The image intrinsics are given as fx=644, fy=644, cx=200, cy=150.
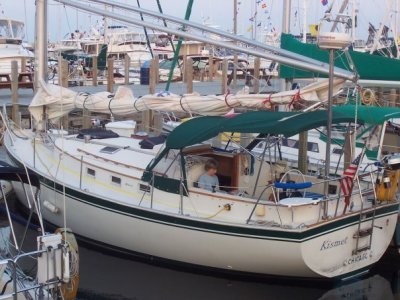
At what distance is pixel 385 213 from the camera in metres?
10.7

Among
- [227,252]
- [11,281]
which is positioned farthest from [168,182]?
[11,281]

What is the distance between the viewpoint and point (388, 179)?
1068 cm

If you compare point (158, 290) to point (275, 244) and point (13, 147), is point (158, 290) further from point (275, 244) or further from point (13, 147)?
point (13, 147)

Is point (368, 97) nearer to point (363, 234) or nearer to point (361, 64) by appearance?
point (361, 64)

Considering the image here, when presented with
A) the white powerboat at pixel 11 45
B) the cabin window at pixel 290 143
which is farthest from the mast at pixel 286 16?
the white powerboat at pixel 11 45

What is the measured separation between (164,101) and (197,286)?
11.8 feet

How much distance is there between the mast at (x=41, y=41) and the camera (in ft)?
41.5

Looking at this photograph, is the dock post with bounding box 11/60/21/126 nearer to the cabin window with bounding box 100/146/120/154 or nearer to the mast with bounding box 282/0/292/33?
the cabin window with bounding box 100/146/120/154

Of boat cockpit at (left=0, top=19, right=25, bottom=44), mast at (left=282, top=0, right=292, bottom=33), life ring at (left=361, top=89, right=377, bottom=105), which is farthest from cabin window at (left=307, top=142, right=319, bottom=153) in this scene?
boat cockpit at (left=0, top=19, right=25, bottom=44)

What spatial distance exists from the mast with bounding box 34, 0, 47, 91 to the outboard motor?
6959 mm

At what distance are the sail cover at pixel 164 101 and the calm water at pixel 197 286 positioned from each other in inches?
118

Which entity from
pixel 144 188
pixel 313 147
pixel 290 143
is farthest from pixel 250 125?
pixel 290 143

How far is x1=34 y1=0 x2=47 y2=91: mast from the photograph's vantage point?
12.6 m

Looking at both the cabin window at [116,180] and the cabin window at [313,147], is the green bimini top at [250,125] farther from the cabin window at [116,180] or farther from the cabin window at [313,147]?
the cabin window at [313,147]
